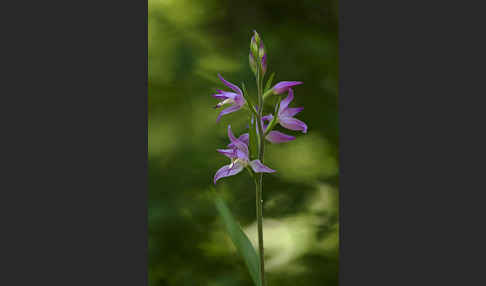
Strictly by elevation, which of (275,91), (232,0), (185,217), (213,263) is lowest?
(213,263)

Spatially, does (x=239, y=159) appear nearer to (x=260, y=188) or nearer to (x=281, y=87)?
(x=260, y=188)

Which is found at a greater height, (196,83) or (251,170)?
(196,83)

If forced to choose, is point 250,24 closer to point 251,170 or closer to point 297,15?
point 297,15

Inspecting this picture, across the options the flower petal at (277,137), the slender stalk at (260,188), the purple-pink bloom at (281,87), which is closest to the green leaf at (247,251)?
the slender stalk at (260,188)

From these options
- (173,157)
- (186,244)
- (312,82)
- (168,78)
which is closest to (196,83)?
(168,78)

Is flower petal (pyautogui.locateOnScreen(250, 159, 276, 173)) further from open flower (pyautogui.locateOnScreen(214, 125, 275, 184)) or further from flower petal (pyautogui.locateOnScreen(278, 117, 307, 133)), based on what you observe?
flower petal (pyautogui.locateOnScreen(278, 117, 307, 133))

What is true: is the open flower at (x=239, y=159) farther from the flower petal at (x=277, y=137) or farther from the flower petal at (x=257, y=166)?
the flower petal at (x=277, y=137)

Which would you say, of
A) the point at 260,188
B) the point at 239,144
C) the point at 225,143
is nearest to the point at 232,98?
the point at 239,144

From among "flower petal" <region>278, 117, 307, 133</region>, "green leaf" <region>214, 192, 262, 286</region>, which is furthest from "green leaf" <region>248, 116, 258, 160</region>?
"green leaf" <region>214, 192, 262, 286</region>

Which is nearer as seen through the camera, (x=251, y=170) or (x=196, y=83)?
(x=251, y=170)
